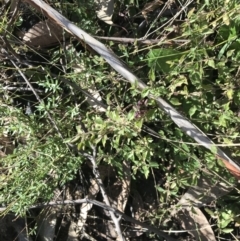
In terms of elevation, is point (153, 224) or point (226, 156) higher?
point (226, 156)

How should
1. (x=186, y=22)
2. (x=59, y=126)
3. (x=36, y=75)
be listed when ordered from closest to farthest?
(x=186, y=22), (x=59, y=126), (x=36, y=75)

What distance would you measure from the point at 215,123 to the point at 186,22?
1.49 ft

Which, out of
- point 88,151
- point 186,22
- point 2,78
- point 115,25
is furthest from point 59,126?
point 186,22

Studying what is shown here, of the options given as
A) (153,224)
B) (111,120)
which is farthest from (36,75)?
(153,224)

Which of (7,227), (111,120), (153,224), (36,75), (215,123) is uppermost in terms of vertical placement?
(36,75)

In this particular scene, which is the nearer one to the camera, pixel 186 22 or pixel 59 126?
pixel 186 22

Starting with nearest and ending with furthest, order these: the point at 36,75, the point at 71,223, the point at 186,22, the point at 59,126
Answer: the point at 186,22 → the point at 59,126 → the point at 36,75 → the point at 71,223

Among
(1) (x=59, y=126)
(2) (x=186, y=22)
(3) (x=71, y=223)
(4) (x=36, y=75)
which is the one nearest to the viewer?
(2) (x=186, y=22)

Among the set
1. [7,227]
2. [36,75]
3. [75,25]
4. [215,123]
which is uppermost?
[75,25]

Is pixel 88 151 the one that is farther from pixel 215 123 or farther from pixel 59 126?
pixel 215 123

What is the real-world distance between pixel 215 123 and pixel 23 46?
38.9 inches

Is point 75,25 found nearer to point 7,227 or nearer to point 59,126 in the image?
point 59,126

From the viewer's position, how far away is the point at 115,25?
2383 millimetres

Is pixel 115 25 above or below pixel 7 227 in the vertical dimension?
above
